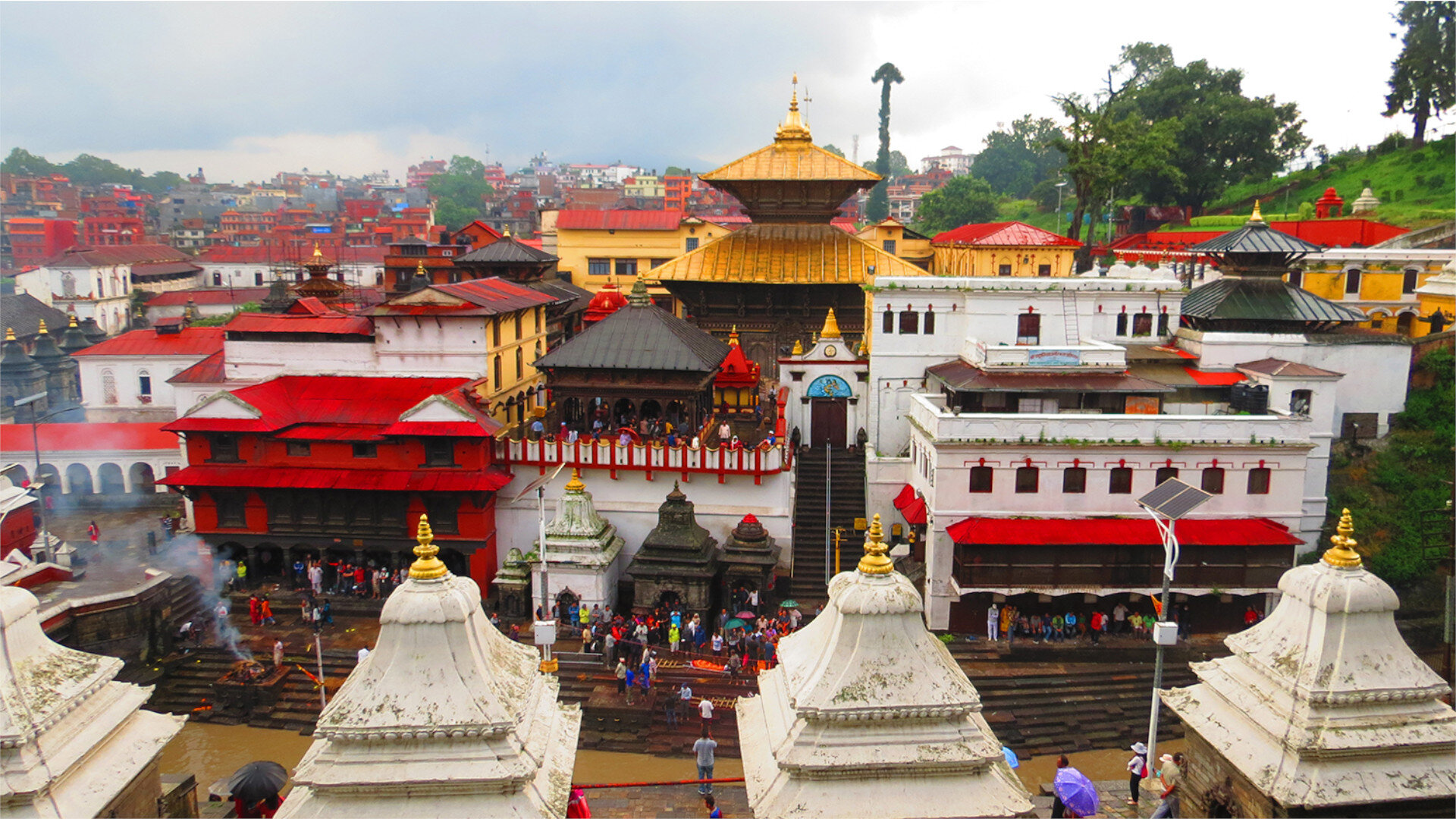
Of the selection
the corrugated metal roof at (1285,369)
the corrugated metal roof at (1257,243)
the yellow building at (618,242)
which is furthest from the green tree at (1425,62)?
the yellow building at (618,242)

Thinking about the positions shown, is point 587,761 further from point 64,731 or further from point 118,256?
point 118,256

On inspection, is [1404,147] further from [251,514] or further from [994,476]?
[251,514]

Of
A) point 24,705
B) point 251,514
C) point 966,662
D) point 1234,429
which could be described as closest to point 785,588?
point 966,662

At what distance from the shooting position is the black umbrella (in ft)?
45.6

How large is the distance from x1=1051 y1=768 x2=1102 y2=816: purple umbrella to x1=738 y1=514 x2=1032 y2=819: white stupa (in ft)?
18.5

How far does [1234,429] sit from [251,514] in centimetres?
2528

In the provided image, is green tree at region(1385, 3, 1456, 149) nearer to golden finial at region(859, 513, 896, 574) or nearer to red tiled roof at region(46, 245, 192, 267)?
golden finial at region(859, 513, 896, 574)

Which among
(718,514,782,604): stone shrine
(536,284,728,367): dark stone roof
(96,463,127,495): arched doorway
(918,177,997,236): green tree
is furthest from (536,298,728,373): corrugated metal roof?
(918,177,997,236): green tree

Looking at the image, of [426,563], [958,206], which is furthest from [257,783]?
[958,206]

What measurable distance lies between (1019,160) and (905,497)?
296 feet

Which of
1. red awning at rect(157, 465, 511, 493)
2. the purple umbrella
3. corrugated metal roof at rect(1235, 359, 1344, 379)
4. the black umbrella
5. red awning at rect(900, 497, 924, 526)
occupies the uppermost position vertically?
corrugated metal roof at rect(1235, 359, 1344, 379)

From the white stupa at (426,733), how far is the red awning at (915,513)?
697 inches

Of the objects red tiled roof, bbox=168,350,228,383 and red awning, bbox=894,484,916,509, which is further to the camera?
red tiled roof, bbox=168,350,228,383

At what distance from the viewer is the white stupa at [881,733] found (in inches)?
303
